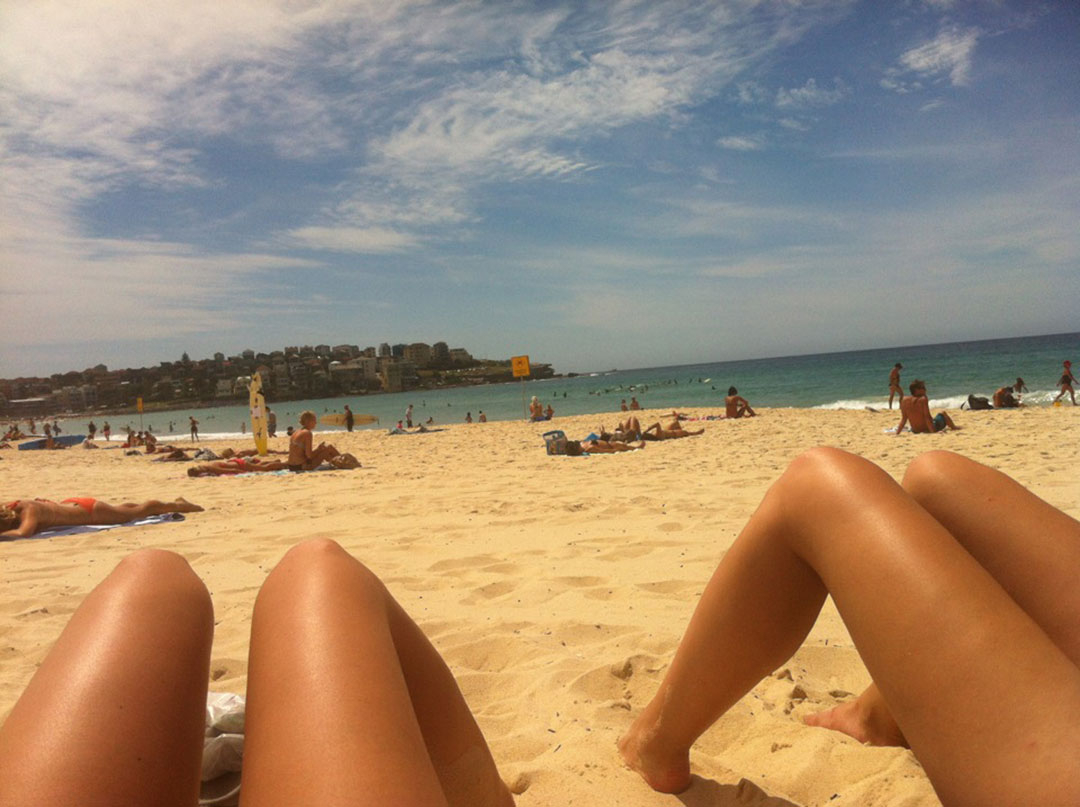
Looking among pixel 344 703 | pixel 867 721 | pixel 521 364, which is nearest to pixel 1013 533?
pixel 867 721

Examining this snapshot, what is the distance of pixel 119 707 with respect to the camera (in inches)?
31.0

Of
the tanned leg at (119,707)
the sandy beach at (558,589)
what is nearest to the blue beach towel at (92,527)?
the sandy beach at (558,589)

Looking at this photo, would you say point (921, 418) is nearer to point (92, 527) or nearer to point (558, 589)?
point (558, 589)

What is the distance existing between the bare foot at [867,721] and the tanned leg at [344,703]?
1039 millimetres

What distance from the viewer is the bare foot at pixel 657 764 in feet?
4.65

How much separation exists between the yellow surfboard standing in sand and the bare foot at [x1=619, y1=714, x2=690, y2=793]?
12.6m

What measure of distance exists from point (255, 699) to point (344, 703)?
0.14 m

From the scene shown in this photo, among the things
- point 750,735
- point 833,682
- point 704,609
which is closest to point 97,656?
point 704,609

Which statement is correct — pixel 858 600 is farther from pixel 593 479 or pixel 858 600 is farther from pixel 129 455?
pixel 129 455

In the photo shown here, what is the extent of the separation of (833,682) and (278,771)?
1897 mm

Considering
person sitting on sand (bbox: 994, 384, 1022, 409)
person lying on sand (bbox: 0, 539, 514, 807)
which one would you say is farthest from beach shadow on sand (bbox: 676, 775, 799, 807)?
person sitting on sand (bbox: 994, 384, 1022, 409)

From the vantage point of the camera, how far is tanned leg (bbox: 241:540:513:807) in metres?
0.65

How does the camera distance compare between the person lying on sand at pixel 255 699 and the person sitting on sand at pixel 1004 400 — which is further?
the person sitting on sand at pixel 1004 400

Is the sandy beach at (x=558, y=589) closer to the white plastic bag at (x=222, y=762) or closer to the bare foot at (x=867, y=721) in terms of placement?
the bare foot at (x=867, y=721)
